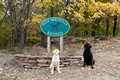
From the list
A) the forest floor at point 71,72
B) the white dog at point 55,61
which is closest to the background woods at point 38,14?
the forest floor at point 71,72

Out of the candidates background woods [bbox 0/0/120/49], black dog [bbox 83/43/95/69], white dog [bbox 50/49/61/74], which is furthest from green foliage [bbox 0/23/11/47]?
white dog [bbox 50/49/61/74]

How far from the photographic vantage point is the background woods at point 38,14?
16375 millimetres

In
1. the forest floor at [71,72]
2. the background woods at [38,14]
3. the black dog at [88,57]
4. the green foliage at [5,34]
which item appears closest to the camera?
the forest floor at [71,72]

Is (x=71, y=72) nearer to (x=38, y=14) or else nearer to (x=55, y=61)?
(x=55, y=61)

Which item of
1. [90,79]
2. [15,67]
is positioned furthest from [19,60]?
[90,79]

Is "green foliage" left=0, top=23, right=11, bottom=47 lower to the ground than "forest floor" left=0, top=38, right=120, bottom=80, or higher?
higher

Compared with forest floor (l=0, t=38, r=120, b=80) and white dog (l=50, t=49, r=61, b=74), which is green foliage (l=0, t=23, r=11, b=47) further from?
white dog (l=50, t=49, r=61, b=74)

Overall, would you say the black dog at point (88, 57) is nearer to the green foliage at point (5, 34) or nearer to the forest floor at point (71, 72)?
the forest floor at point (71, 72)

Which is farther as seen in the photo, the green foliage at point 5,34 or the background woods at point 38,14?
the green foliage at point 5,34

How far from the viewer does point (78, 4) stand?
16047 mm

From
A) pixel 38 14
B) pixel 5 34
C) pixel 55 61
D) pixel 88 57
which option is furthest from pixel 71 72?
pixel 5 34

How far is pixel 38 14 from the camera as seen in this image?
18594 mm

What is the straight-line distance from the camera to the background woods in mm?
16375

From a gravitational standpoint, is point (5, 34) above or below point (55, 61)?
above
